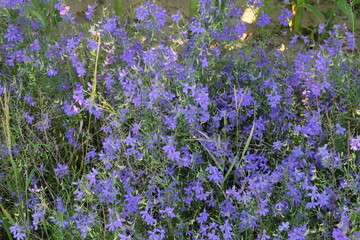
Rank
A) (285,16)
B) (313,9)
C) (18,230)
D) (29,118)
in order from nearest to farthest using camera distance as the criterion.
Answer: (18,230), (29,118), (285,16), (313,9)

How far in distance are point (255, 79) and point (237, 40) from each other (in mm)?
492

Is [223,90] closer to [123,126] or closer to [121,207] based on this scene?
[123,126]

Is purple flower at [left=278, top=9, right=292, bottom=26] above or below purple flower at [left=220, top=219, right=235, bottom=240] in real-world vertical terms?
above

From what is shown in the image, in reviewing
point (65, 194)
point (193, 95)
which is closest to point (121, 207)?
point (65, 194)

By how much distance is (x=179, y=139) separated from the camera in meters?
2.37

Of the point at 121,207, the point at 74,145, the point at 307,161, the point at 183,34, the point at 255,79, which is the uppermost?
the point at 183,34

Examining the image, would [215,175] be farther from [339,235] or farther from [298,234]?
[339,235]

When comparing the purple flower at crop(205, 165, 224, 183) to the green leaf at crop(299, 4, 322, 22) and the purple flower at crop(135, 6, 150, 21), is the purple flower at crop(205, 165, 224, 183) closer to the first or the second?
the purple flower at crop(135, 6, 150, 21)

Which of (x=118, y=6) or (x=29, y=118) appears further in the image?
(x=118, y=6)

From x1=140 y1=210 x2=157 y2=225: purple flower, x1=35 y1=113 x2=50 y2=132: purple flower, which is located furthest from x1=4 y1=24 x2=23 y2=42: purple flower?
x1=140 y1=210 x2=157 y2=225: purple flower

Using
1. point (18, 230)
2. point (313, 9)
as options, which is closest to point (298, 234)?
point (18, 230)

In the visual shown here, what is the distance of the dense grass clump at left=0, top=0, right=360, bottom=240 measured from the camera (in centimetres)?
217

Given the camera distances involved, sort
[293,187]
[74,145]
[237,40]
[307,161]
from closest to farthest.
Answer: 1. [293,187]
2. [307,161]
3. [74,145]
4. [237,40]

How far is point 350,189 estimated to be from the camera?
88.7 inches
